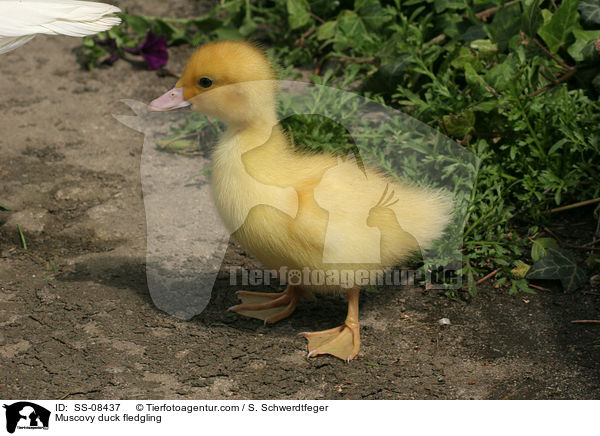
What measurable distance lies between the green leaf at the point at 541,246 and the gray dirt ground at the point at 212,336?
0.19 m

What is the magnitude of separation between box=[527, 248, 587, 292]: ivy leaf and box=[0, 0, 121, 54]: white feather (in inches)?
85.5

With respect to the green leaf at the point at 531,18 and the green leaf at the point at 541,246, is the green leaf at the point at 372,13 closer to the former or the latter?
the green leaf at the point at 531,18

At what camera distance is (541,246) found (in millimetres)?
3152

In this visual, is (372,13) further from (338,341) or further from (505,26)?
(338,341)

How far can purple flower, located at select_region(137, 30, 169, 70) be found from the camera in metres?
4.88

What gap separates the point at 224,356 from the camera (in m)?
2.67

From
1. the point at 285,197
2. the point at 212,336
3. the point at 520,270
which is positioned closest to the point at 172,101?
the point at 285,197

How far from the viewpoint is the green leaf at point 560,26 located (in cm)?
363

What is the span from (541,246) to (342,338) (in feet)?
3.57

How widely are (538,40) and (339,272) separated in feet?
7.04

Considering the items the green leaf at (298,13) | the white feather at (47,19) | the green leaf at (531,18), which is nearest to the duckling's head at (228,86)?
the white feather at (47,19)
